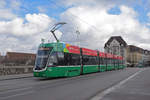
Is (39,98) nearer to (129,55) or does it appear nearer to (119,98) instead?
(119,98)

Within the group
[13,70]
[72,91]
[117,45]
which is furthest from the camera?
[117,45]

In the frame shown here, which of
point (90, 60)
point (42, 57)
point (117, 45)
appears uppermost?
point (117, 45)

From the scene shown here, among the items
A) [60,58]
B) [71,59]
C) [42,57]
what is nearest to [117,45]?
[71,59]

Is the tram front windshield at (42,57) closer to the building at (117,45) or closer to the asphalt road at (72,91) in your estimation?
the asphalt road at (72,91)

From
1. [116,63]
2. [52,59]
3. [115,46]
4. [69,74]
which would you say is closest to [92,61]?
[69,74]

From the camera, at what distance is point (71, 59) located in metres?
21.6

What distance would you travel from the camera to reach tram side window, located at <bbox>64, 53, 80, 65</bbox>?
20.4 m

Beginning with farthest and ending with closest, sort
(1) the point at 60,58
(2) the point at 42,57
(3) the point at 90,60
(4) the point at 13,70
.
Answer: (3) the point at 90,60
(4) the point at 13,70
(1) the point at 60,58
(2) the point at 42,57

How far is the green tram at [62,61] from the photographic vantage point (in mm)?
17672

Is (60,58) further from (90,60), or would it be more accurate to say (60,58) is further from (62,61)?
(90,60)

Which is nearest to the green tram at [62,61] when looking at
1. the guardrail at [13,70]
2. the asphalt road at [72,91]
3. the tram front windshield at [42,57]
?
the tram front windshield at [42,57]

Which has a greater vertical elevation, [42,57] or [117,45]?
[117,45]

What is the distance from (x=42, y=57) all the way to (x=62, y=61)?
2.37 m

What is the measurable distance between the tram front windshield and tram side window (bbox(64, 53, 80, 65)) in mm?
2646
